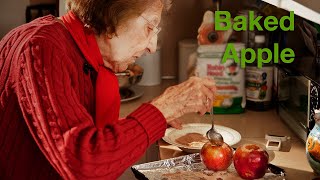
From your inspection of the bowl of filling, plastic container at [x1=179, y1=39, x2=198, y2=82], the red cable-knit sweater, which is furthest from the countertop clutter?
the red cable-knit sweater

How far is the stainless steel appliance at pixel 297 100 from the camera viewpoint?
57.9 inches

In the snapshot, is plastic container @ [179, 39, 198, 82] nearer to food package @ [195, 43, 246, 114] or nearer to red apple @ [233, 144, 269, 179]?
food package @ [195, 43, 246, 114]

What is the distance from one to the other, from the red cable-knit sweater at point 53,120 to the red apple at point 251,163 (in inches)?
12.8

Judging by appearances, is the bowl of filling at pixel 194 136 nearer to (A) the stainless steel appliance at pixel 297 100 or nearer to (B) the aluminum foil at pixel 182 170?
(B) the aluminum foil at pixel 182 170

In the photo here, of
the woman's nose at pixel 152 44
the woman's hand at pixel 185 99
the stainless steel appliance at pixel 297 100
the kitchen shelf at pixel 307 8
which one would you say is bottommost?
the stainless steel appliance at pixel 297 100

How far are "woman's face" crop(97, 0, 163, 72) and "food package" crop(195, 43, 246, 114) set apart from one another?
67cm

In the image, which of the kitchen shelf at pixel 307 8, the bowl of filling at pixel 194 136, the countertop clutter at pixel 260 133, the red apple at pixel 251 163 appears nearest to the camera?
the kitchen shelf at pixel 307 8

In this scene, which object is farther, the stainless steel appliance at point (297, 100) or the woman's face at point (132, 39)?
the stainless steel appliance at point (297, 100)

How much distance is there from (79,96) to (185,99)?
9.2 inches

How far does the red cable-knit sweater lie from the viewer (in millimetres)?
917

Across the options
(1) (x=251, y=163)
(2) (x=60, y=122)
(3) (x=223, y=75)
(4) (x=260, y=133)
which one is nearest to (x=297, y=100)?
(4) (x=260, y=133)

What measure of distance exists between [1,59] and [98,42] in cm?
22

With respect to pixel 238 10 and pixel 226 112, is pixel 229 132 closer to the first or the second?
pixel 226 112

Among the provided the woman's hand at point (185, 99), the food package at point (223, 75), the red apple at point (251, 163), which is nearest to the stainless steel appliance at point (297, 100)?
the food package at point (223, 75)
